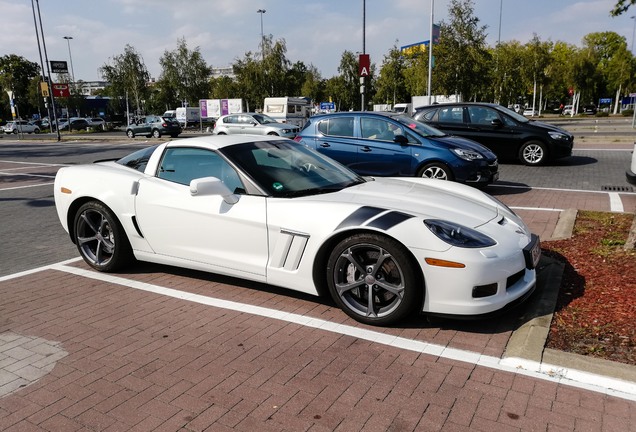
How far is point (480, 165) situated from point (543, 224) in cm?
239

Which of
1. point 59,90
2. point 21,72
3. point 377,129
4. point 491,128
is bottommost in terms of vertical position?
point 491,128

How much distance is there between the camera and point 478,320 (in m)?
3.59

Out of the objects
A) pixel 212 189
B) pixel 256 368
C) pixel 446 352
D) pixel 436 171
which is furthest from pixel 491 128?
pixel 256 368

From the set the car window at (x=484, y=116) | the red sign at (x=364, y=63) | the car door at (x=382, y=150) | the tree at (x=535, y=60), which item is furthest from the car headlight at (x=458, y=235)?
the tree at (x=535, y=60)

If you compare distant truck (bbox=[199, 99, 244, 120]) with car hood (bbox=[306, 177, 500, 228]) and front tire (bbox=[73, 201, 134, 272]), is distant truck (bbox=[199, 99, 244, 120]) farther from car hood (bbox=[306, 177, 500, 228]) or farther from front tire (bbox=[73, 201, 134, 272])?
car hood (bbox=[306, 177, 500, 228])

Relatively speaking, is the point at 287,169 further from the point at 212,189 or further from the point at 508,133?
the point at 508,133

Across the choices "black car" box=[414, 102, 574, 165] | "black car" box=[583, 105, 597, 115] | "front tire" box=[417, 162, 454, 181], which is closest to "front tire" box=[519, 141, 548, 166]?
"black car" box=[414, 102, 574, 165]

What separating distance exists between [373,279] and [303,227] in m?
0.68

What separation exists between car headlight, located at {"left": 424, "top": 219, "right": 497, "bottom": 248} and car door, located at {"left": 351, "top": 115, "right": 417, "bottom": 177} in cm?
552

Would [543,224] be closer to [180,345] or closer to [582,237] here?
[582,237]

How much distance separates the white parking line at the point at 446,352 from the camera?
2.82 meters

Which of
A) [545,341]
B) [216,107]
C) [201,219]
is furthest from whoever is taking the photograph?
[216,107]

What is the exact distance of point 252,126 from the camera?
23766 millimetres

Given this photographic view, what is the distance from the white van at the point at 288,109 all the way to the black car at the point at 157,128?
6.80 meters
